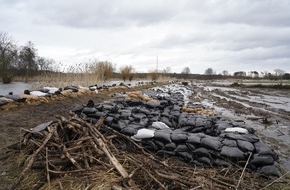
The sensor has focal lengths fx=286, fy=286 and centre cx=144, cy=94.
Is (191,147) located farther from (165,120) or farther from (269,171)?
(165,120)

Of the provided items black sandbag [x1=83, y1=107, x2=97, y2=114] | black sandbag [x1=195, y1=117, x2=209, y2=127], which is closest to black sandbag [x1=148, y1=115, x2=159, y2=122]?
black sandbag [x1=195, y1=117, x2=209, y2=127]

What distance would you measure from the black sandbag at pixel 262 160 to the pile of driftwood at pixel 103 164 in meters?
0.30

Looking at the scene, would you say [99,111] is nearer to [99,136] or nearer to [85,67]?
[99,136]

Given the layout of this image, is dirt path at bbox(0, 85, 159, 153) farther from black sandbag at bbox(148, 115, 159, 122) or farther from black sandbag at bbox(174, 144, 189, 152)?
black sandbag at bbox(174, 144, 189, 152)

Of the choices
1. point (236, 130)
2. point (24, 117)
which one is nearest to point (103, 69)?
point (24, 117)

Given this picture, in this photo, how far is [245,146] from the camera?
4715 millimetres

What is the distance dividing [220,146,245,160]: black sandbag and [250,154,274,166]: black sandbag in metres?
0.18

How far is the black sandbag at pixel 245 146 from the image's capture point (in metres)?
4.67

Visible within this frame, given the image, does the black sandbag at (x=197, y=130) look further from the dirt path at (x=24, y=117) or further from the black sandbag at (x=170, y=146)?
the dirt path at (x=24, y=117)

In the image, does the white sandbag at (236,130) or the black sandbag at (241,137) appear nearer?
the black sandbag at (241,137)

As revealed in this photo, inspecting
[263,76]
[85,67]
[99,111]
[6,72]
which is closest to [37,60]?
[6,72]

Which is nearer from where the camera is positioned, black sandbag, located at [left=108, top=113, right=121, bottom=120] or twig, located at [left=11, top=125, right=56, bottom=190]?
twig, located at [left=11, top=125, right=56, bottom=190]

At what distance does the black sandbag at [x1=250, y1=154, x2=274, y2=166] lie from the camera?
4.50m

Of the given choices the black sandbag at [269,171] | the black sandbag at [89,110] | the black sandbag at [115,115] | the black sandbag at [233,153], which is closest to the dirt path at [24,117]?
the black sandbag at [89,110]
